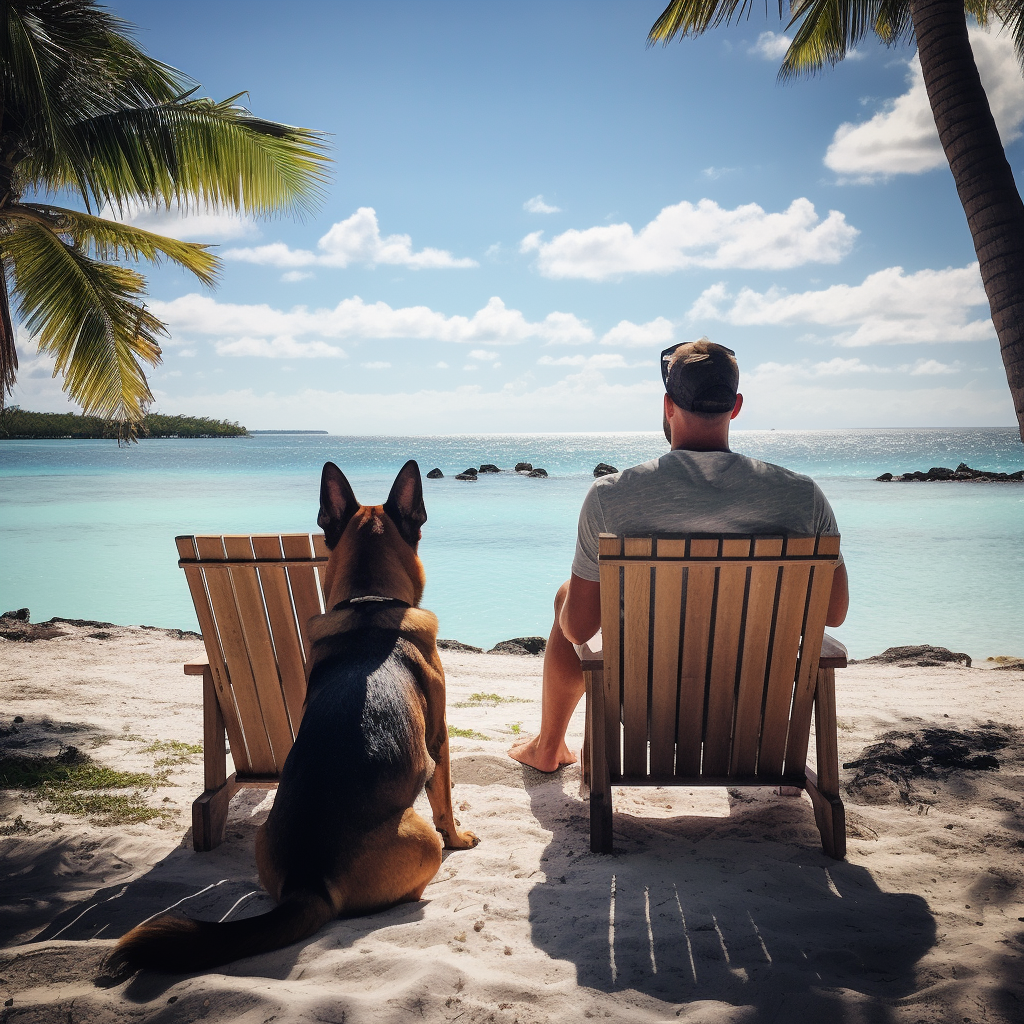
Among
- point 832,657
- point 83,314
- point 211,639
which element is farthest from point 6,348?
point 832,657

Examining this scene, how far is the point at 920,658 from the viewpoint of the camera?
6.40 meters

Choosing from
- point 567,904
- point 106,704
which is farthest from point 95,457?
point 567,904

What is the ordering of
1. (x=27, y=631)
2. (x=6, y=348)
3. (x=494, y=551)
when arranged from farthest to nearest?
(x=494, y=551) → (x=27, y=631) → (x=6, y=348)

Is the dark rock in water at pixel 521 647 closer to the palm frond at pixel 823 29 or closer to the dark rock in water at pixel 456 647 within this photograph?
the dark rock in water at pixel 456 647

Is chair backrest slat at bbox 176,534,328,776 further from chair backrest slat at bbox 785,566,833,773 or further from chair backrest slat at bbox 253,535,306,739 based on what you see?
chair backrest slat at bbox 785,566,833,773

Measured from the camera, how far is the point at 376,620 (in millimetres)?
2516

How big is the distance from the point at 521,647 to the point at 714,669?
5287mm

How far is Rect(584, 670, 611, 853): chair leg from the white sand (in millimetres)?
80

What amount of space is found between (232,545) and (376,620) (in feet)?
2.40

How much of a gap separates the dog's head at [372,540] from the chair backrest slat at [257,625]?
130 mm

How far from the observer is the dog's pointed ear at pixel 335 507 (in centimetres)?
270

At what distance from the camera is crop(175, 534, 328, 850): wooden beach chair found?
2707mm

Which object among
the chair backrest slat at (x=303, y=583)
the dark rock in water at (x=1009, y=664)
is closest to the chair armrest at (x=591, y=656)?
the chair backrest slat at (x=303, y=583)

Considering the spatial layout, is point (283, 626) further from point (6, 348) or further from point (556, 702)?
point (6, 348)
